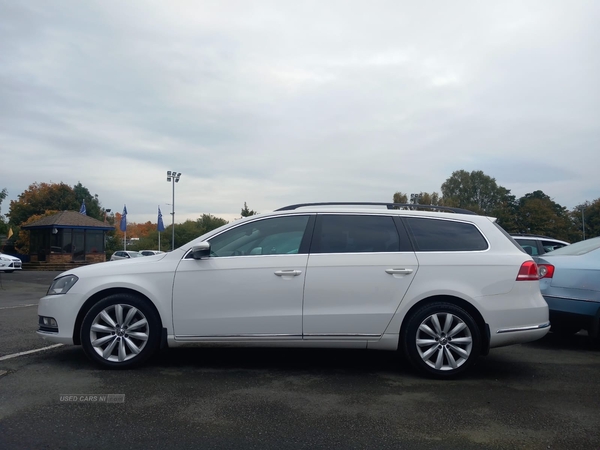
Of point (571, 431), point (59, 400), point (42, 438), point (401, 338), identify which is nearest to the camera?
point (42, 438)

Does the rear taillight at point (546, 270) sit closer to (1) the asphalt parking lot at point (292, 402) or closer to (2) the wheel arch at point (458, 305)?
(1) the asphalt parking lot at point (292, 402)

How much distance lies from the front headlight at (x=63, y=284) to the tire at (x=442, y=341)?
3.32 m

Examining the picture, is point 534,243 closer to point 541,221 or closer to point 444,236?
point 444,236

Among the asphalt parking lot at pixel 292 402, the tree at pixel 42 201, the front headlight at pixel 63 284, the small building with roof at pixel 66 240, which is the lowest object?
the asphalt parking lot at pixel 292 402

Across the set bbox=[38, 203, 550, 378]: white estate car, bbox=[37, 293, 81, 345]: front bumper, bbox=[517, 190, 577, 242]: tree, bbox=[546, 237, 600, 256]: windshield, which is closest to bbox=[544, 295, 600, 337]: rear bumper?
bbox=[546, 237, 600, 256]: windshield

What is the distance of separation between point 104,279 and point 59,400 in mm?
1314

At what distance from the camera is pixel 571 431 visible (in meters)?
3.74

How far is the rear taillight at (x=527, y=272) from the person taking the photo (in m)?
5.21

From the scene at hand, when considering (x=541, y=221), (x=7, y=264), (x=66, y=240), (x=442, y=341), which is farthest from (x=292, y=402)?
(x=541, y=221)

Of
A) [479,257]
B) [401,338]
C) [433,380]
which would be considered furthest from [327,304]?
[479,257]

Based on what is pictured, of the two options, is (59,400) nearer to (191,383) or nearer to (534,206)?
(191,383)

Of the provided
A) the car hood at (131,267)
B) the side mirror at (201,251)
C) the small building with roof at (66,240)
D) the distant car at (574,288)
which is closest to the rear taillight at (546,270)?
the distant car at (574,288)

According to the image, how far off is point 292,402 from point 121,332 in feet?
6.35

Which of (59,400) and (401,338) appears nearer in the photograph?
(59,400)
